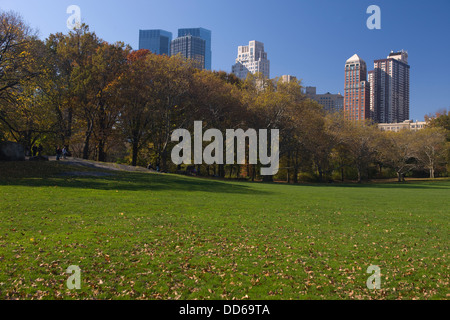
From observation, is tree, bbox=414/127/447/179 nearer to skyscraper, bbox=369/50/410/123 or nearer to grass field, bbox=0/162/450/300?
grass field, bbox=0/162/450/300

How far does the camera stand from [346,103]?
162 meters

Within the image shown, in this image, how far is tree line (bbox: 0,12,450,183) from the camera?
3069cm

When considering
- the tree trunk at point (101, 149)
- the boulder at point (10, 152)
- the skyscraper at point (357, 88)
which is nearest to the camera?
the boulder at point (10, 152)

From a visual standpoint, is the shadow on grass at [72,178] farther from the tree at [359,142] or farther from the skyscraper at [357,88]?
the skyscraper at [357,88]

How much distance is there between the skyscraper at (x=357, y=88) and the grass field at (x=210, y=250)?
137m

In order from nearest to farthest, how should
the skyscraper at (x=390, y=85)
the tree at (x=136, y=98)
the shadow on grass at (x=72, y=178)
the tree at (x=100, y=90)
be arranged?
the shadow on grass at (x=72, y=178) → the tree at (x=100, y=90) → the tree at (x=136, y=98) → the skyscraper at (x=390, y=85)

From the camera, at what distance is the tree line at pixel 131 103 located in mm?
30688

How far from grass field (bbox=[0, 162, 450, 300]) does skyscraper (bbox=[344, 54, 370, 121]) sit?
136528mm

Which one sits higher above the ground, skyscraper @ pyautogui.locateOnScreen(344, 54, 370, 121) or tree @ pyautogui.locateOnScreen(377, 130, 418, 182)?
skyscraper @ pyautogui.locateOnScreen(344, 54, 370, 121)

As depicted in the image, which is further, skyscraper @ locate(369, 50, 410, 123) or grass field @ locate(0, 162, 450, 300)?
skyscraper @ locate(369, 50, 410, 123)

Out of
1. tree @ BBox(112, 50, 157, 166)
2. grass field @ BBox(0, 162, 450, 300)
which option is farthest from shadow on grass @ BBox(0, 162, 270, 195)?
tree @ BBox(112, 50, 157, 166)

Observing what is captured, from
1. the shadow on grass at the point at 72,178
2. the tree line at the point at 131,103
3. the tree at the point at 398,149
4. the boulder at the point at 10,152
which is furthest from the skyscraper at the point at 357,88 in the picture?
the boulder at the point at 10,152
